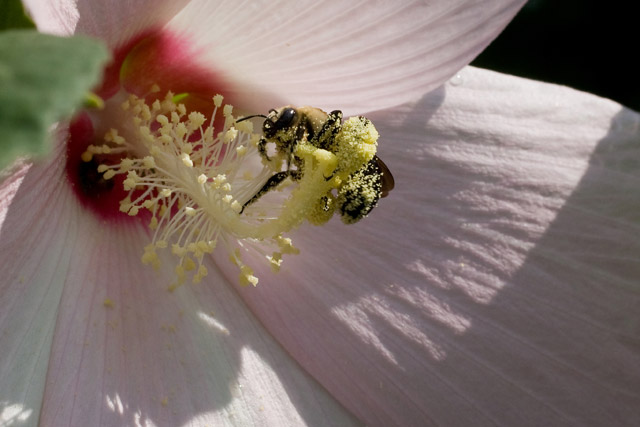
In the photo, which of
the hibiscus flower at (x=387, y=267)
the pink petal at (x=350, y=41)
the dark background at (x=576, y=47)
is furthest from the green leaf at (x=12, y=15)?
the dark background at (x=576, y=47)

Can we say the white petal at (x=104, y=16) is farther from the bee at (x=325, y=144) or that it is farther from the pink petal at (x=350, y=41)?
the bee at (x=325, y=144)

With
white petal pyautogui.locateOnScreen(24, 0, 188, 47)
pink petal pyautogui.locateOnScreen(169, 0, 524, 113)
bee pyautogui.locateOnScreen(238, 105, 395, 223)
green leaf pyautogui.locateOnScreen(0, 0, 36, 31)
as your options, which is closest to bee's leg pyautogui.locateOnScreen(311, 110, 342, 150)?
bee pyautogui.locateOnScreen(238, 105, 395, 223)

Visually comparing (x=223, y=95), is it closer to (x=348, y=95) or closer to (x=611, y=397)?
(x=348, y=95)

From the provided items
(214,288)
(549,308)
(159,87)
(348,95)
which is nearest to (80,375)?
(214,288)

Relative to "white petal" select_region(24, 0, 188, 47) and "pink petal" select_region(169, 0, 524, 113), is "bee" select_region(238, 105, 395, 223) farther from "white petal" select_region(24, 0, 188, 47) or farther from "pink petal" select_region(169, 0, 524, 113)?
"white petal" select_region(24, 0, 188, 47)

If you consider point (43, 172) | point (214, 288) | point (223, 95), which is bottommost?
point (214, 288)

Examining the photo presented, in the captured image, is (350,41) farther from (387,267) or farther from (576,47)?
(576,47)
